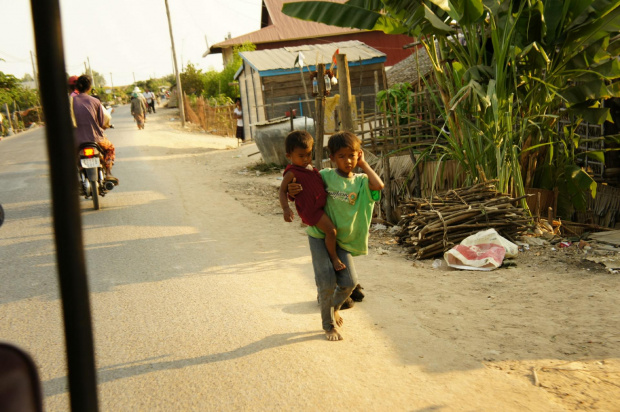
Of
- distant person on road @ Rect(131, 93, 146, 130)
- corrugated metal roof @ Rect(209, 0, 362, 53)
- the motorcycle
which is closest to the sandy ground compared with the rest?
the motorcycle

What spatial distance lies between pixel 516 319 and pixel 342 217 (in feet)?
5.18

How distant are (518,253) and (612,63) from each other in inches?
118

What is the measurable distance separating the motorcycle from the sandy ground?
14.2 ft

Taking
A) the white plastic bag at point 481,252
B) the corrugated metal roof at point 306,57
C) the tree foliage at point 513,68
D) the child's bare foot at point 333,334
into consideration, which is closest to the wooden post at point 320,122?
the tree foliage at point 513,68

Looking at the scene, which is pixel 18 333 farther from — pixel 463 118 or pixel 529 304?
pixel 463 118

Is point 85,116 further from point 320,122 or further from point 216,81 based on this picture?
point 216,81

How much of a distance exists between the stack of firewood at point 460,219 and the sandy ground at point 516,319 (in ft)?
0.77

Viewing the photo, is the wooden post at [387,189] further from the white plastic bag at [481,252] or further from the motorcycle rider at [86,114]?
the motorcycle rider at [86,114]

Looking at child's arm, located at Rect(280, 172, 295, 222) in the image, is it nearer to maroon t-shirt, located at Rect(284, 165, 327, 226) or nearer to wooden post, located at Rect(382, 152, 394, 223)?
maroon t-shirt, located at Rect(284, 165, 327, 226)

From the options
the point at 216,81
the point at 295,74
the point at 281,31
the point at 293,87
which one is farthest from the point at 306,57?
the point at 216,81

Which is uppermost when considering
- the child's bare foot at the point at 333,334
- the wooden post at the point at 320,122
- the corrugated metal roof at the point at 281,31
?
the corrugated metal roof at the point at 281,31

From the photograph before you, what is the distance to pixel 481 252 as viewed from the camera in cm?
620

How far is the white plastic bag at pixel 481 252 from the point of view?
19.8 ft

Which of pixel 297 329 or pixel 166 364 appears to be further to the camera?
pixel 297 329
